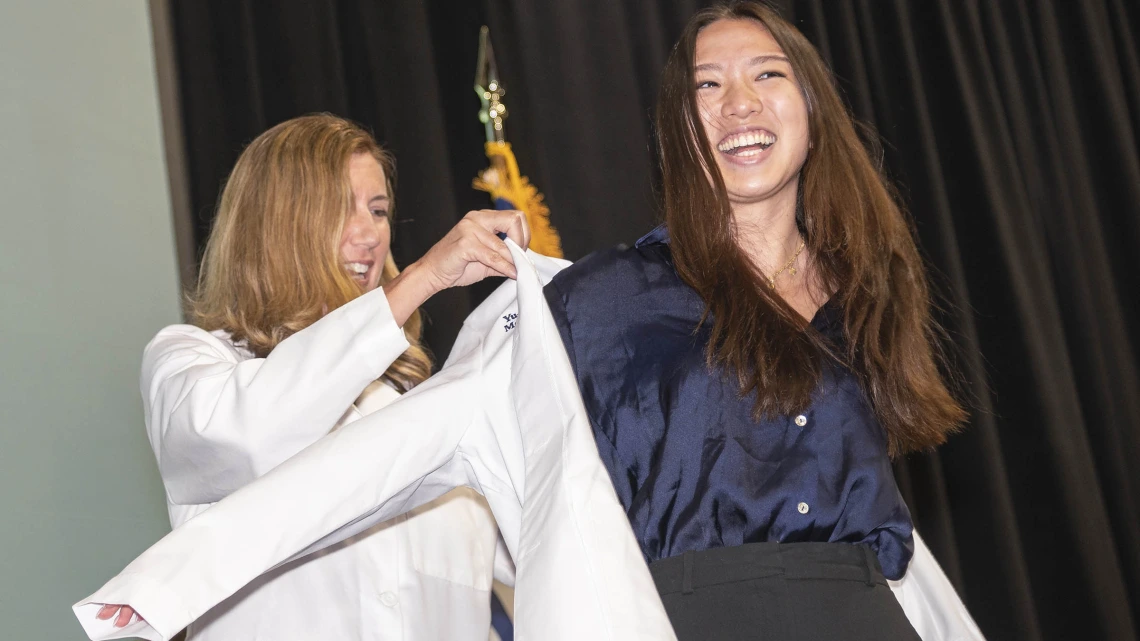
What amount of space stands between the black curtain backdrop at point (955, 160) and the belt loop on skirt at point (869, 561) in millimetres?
1193

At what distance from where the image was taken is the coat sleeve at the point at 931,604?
4.27 feet

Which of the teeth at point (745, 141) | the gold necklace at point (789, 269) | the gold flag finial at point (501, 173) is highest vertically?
the gold flag finial at point (501, 173)

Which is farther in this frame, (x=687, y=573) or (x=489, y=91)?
(x=489, y=91)

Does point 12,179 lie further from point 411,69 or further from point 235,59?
point 411,69

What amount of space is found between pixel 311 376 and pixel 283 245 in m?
0.43

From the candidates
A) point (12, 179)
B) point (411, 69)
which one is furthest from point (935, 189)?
point (12, 179)

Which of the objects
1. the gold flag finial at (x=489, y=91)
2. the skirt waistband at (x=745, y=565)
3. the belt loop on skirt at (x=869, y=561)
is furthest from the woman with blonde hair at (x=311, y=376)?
the gold flag finial at (x=489, y=91)

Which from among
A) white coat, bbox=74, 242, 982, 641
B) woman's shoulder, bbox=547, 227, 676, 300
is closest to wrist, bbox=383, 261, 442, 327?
white coat, bbox=74, 242, 982, 641

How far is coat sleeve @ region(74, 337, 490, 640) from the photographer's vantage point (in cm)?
100

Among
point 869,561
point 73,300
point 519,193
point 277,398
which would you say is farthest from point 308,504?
point 519,193

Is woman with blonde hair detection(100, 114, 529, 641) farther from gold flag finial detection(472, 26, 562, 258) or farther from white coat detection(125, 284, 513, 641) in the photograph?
gold flag finial detection(472, 26, 562, 258)

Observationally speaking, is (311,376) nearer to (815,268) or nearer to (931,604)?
(815,268)

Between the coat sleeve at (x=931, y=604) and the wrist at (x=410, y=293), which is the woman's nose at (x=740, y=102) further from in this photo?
the coat sleeve at (x=931, y=604)

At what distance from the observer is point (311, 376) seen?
140 cm
